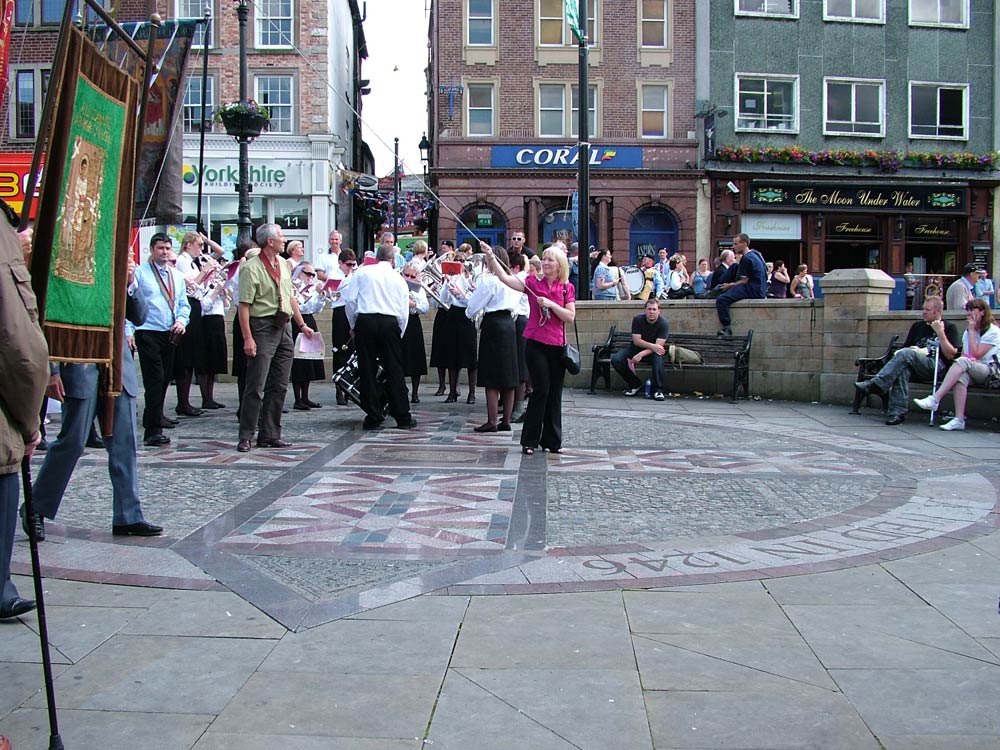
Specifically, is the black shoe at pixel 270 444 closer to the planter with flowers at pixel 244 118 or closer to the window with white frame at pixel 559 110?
the planter with flowers at pixel 244 118

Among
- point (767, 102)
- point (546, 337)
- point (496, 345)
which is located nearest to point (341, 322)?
point (496, 345)

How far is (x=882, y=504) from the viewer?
23.7ft

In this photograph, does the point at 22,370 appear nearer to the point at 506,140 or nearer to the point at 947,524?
the point at 947,524

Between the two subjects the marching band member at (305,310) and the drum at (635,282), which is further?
the drum at (635,282)

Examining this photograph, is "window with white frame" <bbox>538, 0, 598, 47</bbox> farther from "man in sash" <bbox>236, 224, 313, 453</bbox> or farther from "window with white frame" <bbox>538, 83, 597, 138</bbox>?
"man in sash" <bbox>236, 224, 313, 453</bbox>

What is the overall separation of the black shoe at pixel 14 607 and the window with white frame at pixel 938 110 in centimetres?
3432

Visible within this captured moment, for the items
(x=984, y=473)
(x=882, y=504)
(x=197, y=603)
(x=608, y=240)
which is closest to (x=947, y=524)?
(x=882, y=504)

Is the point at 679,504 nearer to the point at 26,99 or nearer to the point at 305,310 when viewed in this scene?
the point at 305,310

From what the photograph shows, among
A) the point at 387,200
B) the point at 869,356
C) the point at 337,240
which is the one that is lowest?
the point at 869,356

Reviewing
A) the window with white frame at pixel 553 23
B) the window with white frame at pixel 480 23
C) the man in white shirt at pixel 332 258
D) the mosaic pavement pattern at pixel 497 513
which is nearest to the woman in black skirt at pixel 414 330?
the man in white shirt at pixel 332 258

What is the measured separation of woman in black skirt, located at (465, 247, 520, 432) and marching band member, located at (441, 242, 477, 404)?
6.79ft

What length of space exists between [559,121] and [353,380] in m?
23.8

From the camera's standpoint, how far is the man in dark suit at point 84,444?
215 inches

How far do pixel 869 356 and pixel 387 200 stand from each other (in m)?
24.7
